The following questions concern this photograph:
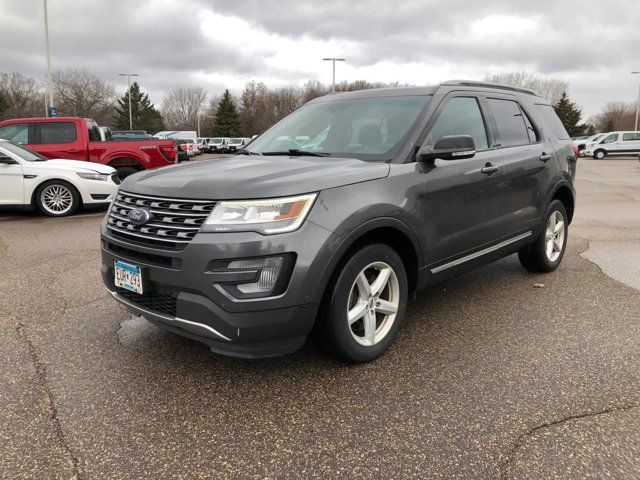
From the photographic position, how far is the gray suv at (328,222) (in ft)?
8.51

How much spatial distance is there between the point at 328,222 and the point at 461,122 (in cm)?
179

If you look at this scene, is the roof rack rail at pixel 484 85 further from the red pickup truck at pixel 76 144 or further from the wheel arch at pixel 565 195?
the red pickup truck at pixel 76 144

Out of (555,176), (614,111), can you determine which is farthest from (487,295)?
(614,111)

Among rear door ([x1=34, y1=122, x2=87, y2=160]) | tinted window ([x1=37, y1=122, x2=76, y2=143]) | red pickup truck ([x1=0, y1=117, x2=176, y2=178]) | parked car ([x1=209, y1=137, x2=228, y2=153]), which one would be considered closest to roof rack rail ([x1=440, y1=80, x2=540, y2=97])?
red pickup truck ([x1=0, y1=117, x2=176, y2=178])

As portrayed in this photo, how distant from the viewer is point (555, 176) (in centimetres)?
494

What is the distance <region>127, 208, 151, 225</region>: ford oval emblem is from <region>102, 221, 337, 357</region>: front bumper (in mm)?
198

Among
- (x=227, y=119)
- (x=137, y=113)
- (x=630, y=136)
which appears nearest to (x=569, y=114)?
(x=630, y=136)

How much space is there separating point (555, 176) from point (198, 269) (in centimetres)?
384

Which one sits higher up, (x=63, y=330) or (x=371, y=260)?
(x=371, y=260)

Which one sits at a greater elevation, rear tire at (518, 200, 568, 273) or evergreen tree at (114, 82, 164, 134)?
evergreen tree at (114, 82, 164, 134)

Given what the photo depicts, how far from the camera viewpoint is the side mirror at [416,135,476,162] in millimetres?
3283

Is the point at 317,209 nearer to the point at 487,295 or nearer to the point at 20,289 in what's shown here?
the point at 487,295

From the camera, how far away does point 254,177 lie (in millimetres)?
2820

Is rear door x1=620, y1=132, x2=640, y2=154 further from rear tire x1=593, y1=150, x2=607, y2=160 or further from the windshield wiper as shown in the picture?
the windshield wiper
